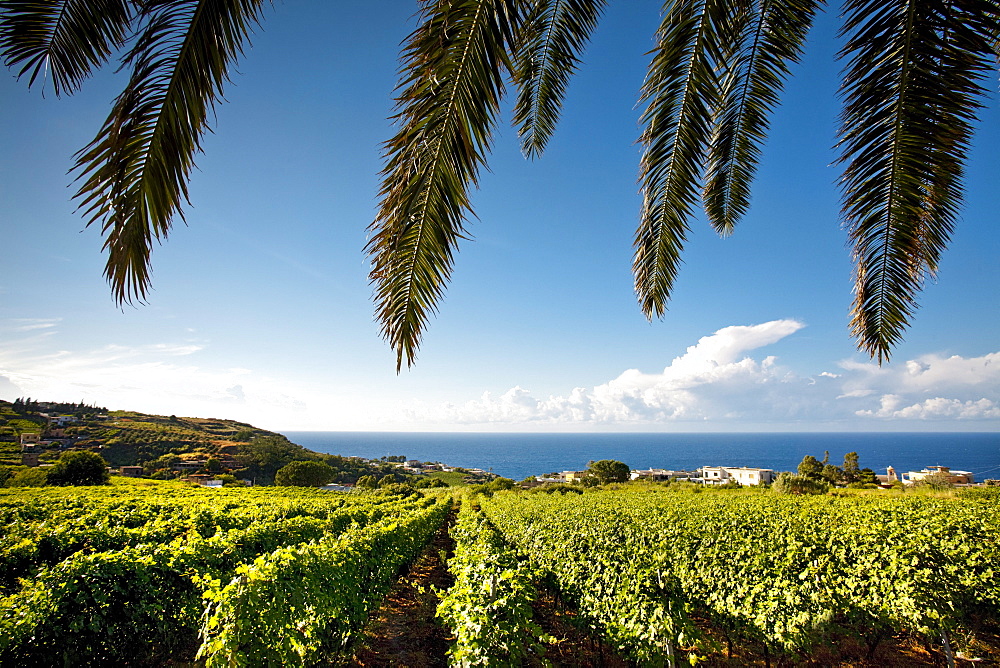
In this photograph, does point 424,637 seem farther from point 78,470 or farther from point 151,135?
point 78,470

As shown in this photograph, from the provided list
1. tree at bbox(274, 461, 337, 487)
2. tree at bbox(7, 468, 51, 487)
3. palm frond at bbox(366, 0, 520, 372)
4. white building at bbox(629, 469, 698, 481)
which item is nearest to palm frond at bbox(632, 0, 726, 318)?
palm frond at bbox(366, 0, 520, 372)

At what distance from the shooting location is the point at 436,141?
2420mm

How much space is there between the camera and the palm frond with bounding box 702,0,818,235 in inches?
129

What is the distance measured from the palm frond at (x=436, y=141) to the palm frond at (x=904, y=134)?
2.36m

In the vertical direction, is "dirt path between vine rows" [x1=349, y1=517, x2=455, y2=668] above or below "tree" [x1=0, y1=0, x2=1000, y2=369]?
below

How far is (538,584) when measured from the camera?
927 cm

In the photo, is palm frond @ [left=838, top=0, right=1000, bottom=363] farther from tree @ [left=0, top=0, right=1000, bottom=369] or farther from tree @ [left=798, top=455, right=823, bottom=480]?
tree @ [left=798, top=455, right=823, bottom=480]

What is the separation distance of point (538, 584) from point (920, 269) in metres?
8.80

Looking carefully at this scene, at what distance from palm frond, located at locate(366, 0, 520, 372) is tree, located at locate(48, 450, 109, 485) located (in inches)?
1934

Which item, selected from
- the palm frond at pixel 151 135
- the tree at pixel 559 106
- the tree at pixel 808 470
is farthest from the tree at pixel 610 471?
the palm frond at pixel 151 135

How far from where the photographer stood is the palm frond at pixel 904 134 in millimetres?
2445

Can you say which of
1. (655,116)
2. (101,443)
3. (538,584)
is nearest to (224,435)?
(101,443)

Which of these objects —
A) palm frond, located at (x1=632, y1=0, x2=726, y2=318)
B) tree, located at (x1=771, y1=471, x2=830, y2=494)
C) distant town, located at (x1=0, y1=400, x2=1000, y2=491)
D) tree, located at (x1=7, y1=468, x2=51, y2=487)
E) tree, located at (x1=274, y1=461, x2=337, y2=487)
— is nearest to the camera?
palm frond, located at (x1=632, y1=0, x2=726, y2=318)

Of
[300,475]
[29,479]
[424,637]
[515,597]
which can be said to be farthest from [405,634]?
[300,475]
